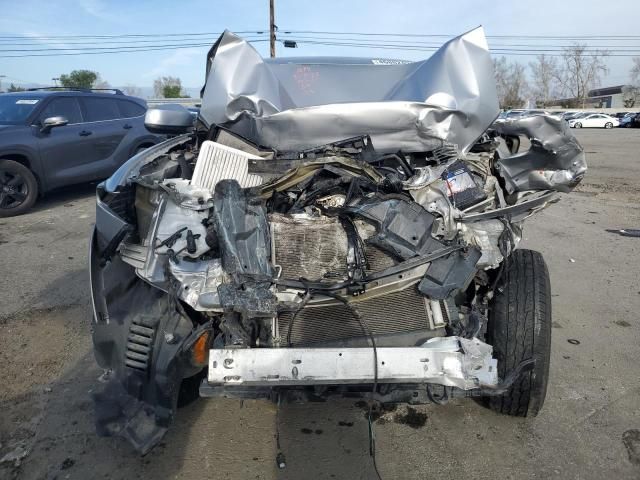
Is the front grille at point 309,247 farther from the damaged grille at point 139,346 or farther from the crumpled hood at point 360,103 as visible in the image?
the crumpled hood at point 360,103

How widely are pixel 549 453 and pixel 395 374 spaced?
40.5 inches

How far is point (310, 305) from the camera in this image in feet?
7.45

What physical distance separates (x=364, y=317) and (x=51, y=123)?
22.5 ft

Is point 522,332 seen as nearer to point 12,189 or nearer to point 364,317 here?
point 364,317

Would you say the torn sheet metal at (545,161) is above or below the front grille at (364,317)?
above

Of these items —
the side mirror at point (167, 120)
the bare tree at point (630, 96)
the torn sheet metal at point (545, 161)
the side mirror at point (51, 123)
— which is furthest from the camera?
the bare tree at point (630, 96)

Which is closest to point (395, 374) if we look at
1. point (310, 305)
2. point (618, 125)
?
point (310, 305)

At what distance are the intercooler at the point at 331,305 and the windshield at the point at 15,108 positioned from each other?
22.4ft

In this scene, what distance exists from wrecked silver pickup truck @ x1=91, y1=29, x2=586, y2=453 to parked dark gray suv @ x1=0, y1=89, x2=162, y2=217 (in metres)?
5.34

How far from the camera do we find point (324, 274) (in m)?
2.26

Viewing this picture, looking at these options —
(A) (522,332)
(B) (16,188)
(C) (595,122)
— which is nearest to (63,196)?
(B) (16,188)

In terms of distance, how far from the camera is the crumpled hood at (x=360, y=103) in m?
2.96

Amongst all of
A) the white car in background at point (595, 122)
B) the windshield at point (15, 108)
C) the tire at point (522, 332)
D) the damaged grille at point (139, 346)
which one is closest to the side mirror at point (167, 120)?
the damaged grille at point (139, 346)

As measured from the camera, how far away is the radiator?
8.63ft
